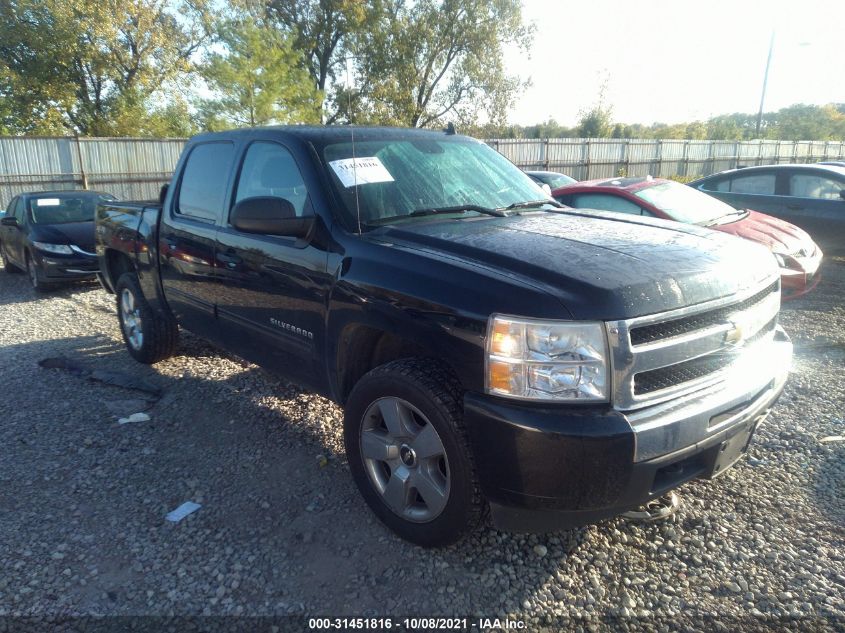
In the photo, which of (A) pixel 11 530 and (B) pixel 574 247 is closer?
(B) pixel 574 247

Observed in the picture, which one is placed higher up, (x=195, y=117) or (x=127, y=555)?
(x=195, y=117)

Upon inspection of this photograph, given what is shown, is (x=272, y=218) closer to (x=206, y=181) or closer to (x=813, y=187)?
(x=206, y=181)

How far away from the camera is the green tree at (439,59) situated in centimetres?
2791

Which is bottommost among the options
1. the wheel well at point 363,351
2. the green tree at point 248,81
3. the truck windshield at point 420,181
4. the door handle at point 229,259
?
the wheel well at point 363,351

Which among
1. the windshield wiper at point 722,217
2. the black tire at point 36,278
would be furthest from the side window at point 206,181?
the black tire at point 36,278

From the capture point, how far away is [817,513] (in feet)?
10.2

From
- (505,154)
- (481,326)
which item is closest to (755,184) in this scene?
(481,326)

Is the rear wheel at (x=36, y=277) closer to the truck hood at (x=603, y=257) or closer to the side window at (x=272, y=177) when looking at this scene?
the side window at (x=272, y=177)

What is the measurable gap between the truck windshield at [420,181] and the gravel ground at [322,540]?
1562mm

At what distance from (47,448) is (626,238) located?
3674 mm

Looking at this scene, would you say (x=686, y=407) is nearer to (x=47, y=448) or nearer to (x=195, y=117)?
(x=47, y=448)

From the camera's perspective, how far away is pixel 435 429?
2592 mm

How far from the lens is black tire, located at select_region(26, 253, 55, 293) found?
8758 mm

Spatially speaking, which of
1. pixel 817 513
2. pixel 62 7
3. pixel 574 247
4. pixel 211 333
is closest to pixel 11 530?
pixel 211 333
